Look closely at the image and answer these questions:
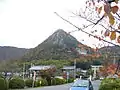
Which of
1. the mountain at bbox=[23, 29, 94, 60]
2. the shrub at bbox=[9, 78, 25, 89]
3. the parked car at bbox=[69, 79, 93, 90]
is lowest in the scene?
the shrub at bbox=[9, 78, 25, 89]

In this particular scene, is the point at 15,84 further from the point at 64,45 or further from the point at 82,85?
the point at 64,45

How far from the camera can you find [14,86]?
1492 inches

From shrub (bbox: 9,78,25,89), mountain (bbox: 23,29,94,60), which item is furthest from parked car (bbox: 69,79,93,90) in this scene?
shrub (bbox: 9,78,25,89)

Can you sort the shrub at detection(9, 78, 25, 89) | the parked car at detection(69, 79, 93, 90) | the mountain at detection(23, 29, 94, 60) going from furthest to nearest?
the shrub at detection(9, 78, 25, 89), the parked car at detection(69, 79, 93, 90), the mountain at detection(23, 29, 94, 60)

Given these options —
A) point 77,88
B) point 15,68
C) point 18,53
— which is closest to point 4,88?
point 77,88

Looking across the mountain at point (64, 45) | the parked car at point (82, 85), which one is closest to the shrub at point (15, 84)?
the mountain at point (64, 45)

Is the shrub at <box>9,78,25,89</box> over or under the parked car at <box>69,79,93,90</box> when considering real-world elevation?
under

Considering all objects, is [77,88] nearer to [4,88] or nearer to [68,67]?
[4,88]

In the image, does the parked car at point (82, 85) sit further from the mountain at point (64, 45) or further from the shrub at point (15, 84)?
the shrub at point (15, 84)

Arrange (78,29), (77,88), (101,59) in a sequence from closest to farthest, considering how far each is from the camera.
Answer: (78,29), (101,59), (77,88)

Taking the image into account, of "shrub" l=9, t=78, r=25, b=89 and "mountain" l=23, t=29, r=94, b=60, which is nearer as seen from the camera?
"mountain" l=23, t=29, r=94, b=60

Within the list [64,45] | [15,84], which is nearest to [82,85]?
[64,45]

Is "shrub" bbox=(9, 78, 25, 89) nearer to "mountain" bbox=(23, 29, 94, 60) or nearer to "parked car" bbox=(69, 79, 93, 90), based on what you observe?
"mountain" bbox=(23, 29, 94, 60)

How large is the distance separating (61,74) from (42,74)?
20171mm
